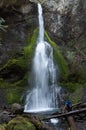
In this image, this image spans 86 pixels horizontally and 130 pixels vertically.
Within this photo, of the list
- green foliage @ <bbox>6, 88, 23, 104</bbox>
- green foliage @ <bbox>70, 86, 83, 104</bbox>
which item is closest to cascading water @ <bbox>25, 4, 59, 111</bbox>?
green foliage @ <bbox>6, 88, 23, 104</bbox>

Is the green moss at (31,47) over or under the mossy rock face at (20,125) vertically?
over

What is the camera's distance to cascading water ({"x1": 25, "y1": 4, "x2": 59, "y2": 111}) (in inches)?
741

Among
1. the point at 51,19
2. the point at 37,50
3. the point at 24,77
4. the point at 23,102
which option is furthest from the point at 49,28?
the point at 23,102

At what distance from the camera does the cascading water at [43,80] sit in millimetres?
18828

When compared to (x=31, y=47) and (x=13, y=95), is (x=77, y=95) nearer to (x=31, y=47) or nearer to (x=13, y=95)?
(x=13, y=95)

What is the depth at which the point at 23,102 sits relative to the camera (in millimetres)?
18797

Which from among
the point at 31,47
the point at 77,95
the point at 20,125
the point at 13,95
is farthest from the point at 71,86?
the point at 20,125

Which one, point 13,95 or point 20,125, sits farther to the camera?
point 13,95

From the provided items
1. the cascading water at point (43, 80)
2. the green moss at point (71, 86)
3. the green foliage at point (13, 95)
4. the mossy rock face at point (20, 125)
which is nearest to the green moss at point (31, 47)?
the cascading water at point (43, 80)

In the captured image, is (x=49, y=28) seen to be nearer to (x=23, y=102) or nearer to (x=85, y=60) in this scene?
(x=85, y=60)

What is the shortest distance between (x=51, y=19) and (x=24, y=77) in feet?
16.7

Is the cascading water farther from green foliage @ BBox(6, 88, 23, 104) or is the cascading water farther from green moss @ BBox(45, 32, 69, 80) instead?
green foliage @ BBox(6, 88, 23, 104)

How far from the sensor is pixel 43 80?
1995cm

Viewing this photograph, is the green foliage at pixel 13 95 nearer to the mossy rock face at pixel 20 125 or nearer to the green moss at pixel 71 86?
the green moss at pixel 71 86
